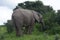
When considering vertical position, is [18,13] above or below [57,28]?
above

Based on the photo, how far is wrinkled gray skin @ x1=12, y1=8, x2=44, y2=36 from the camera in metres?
19.8

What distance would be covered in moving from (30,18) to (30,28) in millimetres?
636

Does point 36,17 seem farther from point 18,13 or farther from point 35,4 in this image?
point 35,4

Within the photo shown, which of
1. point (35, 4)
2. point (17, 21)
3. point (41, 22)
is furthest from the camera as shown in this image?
point (35, 4)

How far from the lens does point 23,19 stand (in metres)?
20.4

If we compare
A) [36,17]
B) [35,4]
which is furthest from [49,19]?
[35,4]

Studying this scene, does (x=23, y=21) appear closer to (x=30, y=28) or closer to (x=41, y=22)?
(x=30, y=28)

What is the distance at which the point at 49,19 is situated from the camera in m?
24.5

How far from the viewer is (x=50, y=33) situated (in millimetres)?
21938

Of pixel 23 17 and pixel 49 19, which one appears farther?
pixel 49 19

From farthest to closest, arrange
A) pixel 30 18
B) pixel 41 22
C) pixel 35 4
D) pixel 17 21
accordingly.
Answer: pixel 35 4, pixel 41 22, pixel 30 18, pixel 17 21

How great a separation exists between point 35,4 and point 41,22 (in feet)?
39.8

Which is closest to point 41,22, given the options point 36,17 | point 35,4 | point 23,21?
point 36,17

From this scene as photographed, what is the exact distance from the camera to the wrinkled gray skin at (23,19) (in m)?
19.8
